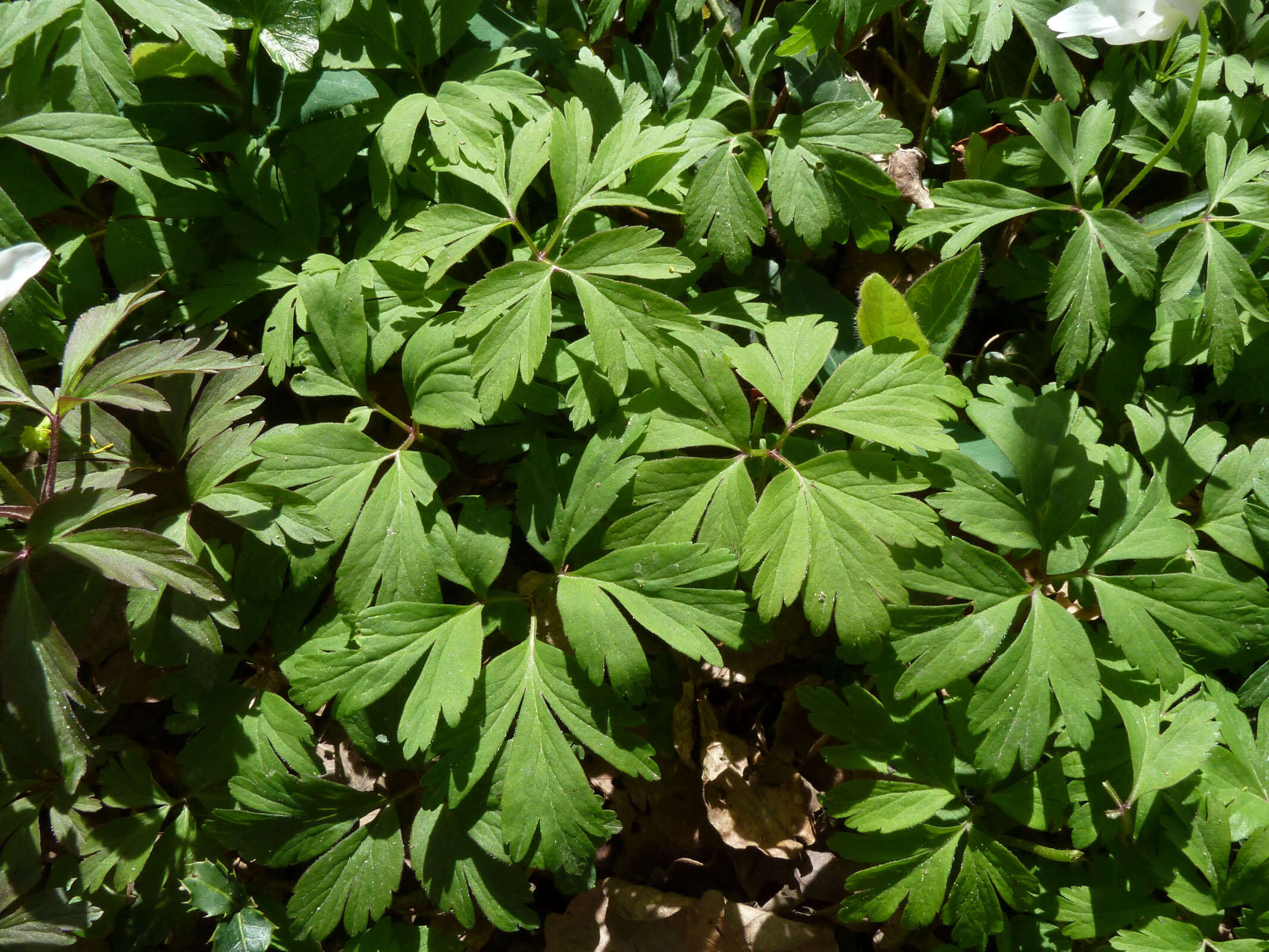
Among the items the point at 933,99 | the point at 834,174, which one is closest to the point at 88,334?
the point at 834,174

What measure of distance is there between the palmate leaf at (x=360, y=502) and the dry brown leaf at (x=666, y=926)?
98 cm

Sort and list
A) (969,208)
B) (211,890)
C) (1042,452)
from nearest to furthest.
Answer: (1042,452)
(211,890)
(969,208)

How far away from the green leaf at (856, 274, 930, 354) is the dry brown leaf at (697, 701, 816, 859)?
1.16 metres

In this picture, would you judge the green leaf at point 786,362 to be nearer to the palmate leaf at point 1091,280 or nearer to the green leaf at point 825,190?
the green leaf at point 825,190

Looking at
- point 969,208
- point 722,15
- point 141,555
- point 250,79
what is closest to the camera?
point 141,555

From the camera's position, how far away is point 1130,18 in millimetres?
1743

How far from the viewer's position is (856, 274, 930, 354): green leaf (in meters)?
2.06

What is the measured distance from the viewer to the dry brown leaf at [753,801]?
7.13 ft

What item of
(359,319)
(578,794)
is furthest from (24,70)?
(578,794)

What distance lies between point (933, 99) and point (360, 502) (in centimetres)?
202

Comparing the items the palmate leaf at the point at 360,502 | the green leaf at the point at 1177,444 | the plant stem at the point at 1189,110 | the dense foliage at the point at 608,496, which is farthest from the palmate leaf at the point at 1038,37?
the palmate leaf at the point at 360,502

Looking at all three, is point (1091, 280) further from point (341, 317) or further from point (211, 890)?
point (211, 890)

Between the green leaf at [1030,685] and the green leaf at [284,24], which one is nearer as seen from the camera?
the green leaf at [1030,685]

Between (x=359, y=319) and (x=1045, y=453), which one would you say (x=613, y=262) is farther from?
(x=1045, y=453)
